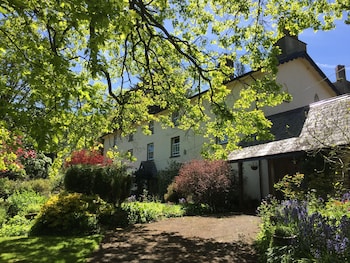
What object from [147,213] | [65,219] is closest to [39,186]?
[147,213]

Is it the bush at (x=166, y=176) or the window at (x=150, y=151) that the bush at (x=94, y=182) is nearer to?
the bush at (x=166, y=176)

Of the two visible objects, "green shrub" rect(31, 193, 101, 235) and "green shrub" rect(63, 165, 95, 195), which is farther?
"green shrub" rect(63, 165, 95, 195)

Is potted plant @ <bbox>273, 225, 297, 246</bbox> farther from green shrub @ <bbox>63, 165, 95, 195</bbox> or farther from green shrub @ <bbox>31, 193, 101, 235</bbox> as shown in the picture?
green shrub @ <bbox>63, 165, 95, 195</bbox>

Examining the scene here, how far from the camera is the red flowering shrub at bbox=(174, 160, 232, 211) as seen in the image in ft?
52.4

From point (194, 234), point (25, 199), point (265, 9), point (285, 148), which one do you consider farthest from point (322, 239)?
point (25, 199)

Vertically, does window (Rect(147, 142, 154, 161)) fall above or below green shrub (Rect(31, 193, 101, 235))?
above

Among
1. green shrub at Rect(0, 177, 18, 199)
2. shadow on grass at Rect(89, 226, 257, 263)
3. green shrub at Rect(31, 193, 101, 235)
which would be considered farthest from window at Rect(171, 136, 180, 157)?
shadow on grass at Rect(89, 226, 257, 263)

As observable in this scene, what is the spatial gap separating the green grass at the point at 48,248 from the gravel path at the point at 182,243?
1.14ft

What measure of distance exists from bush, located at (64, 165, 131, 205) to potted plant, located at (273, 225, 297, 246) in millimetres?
9196

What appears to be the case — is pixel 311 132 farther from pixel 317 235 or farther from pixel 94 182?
pixel 94 182

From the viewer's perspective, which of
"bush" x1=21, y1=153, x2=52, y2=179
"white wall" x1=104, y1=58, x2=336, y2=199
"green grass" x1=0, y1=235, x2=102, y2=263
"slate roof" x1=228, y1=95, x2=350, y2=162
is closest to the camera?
"green grass" x1=0, y1=235, x2=102, y2=263

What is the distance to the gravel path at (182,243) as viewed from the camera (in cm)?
720

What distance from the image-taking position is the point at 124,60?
10.3 metres

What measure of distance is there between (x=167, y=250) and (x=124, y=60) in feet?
19.4
